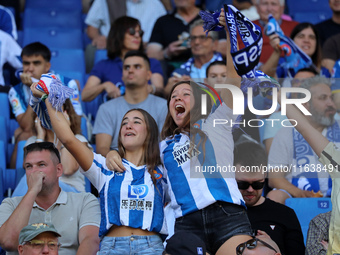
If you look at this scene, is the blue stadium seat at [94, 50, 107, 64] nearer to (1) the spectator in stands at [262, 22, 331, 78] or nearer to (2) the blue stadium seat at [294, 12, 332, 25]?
(1) the spectator in stands at [262, 22, 331, 78]

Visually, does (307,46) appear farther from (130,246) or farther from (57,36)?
(130,246)

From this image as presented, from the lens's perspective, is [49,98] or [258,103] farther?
[258,103]

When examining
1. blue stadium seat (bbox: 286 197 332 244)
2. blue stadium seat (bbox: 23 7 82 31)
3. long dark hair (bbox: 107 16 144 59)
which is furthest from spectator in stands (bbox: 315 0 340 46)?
blue stadium seat (bbox: 286 197 332 244)

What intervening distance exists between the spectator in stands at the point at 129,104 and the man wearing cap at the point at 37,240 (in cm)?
167

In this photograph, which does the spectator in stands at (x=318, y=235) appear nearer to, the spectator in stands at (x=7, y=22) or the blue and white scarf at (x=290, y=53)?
the blue and white scarf at (x=290, y=53)

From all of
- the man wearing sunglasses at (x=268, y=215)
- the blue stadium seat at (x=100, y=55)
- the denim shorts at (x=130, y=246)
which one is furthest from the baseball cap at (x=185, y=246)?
the blue stadium seat at (x=100, y=55)

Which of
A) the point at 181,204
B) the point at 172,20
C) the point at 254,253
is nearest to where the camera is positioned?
the point at 254,253

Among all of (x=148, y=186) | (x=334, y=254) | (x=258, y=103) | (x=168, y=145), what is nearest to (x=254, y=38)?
(x=168, y=145)

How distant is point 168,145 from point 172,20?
3.50 meters

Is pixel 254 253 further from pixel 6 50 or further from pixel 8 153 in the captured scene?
pixel 6 50

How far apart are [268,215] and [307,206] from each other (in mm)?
506

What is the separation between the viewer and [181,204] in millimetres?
3604

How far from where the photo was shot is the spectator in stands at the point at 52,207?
12.8 feet

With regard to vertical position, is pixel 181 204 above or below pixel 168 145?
below
